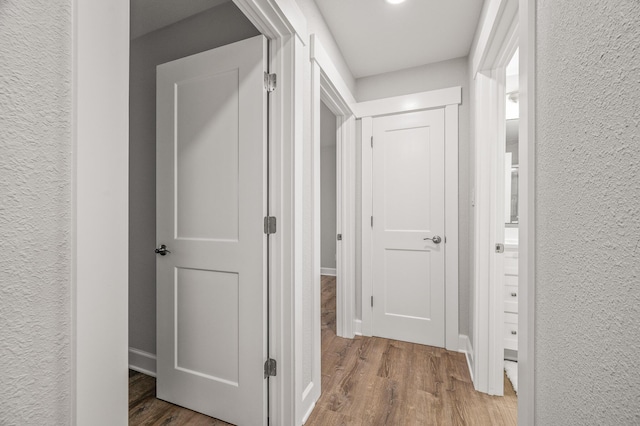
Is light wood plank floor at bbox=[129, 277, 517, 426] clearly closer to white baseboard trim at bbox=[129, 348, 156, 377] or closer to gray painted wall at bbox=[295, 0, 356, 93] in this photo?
white baseboard trim at bbox=[129, 348, 156, 377]

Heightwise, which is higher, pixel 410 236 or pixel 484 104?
pixel 484 104

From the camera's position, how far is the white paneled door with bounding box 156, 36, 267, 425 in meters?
1.45

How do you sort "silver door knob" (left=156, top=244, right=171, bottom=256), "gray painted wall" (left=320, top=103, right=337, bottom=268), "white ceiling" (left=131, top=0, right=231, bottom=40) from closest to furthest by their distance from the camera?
"silver door knob" (left=156, top=244, right=171, bottom=256), "white ceiling" (left=131, top=0, right=231, bottom=40), "gray painted wall" (left=320, top=103, right=337, bottom=268)

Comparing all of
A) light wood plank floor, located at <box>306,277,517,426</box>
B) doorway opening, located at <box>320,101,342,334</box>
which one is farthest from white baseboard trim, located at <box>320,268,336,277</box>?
light wood plank floor, located at <box>306,277,517,426</box>

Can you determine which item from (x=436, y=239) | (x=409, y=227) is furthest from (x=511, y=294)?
(x=409, y=227)

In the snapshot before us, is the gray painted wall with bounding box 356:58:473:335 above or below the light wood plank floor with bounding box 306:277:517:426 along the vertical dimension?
above

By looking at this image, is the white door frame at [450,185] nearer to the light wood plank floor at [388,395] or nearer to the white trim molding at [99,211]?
the light wood plank floor at [388,395]

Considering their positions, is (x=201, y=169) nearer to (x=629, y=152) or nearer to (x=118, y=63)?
(x=118, y=63)

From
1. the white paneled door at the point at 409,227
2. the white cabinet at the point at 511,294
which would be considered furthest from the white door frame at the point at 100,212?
the white cabinet at the point at 511,294

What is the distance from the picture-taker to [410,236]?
258 centimetres

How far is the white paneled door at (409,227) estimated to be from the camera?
250cm

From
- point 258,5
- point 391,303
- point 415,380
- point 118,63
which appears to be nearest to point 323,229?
point 391,303

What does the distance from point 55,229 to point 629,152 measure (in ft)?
3.25

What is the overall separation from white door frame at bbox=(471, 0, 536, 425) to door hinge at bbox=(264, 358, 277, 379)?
40.6 inches
